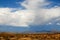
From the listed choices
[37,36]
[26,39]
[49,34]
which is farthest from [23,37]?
[49,34]

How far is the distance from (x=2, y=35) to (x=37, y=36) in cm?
150

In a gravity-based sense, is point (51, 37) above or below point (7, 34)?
below

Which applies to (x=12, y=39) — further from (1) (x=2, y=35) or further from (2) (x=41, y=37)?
(2) (x=41, y=37)

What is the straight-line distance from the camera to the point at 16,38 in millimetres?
5922

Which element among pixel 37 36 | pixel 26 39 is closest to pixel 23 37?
pixel 26 39

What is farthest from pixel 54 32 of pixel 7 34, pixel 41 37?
pixel 7 34

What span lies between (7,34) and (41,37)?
1437mm

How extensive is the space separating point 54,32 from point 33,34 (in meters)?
0.97

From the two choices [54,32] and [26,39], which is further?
[54,32]

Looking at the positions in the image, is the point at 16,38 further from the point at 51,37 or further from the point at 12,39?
the point at 51,37

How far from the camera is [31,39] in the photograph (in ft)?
19.4

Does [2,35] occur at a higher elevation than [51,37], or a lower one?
higher

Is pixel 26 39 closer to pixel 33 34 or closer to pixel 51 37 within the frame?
pixel 33 34

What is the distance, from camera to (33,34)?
600cm
